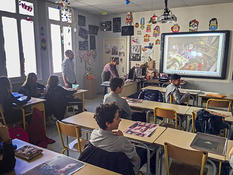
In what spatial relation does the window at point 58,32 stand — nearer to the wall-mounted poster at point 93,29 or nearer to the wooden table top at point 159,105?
the wall-mounted poster at point 93,29

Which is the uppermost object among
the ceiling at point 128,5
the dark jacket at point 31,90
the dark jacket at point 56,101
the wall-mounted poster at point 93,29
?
the ceiling at point 128,5

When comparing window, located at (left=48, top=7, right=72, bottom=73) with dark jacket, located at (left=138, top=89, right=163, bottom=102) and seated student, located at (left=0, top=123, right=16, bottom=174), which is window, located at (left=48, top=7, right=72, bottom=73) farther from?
seated student, located at (left=0, top=123, right=16, bottom=174)

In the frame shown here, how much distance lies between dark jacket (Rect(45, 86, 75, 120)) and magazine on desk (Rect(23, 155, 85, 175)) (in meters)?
2.63

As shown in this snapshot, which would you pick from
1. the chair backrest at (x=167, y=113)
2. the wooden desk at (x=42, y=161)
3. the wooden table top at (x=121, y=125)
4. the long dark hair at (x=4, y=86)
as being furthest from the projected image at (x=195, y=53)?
the wooden desk at (x=42, y=161)

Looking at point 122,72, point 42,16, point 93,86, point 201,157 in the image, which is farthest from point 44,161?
point 122,72

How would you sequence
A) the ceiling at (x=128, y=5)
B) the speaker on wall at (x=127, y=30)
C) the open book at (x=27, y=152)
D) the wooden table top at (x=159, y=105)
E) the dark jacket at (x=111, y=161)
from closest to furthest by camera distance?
1. the dark jacket at (x=111, y=161)
2. the open book at (x=27, y=152)
3. the wooden table top at (x=159, y=105)
4. the ceiling at (x=128, y=5)
5. the speaker on wall at (x=127, y=30)

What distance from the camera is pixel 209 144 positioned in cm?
191

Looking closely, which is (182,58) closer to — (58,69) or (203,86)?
(203,86)

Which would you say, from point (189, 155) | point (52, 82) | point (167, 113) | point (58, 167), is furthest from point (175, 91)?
point (58, 167)

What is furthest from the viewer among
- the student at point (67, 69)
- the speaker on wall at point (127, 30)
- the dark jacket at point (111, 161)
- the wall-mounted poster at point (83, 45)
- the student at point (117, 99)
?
the speaker on wall at point (127, 30)

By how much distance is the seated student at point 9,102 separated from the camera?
3.22 m

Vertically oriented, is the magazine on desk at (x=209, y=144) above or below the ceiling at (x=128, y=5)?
below

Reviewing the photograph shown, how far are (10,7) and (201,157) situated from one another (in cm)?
499

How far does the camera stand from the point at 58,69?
237 inches
